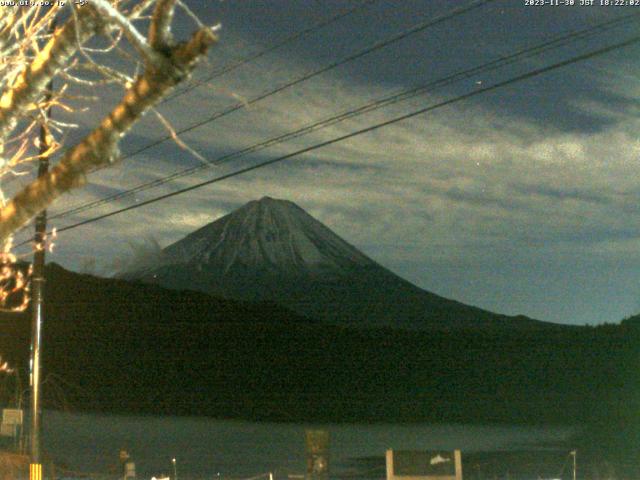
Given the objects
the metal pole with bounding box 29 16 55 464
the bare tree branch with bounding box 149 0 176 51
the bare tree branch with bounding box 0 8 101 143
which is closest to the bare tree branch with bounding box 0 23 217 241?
the bare tree branch with bounding box 149 0 176 51

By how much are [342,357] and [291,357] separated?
24.1 feet

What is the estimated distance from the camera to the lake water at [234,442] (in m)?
36.8

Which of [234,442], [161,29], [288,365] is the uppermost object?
[161,29]

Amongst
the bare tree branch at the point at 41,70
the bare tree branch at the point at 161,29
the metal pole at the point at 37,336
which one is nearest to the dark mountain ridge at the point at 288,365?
the metal pole at the point at 37,336

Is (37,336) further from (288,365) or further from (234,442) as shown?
(288,365)

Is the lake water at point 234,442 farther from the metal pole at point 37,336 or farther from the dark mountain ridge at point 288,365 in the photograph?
the metal pole at point 37,336

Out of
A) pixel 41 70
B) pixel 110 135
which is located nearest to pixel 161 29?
pixel 110 135

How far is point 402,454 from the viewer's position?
14.1 m

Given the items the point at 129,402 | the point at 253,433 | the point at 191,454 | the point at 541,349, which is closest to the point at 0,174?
the point at 191,454

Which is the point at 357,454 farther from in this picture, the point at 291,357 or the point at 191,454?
the point at 291,357

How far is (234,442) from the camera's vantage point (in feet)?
203

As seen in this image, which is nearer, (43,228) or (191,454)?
(43,228)

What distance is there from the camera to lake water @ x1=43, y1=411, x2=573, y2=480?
1449 inches

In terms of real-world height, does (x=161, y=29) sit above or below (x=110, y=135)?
above
